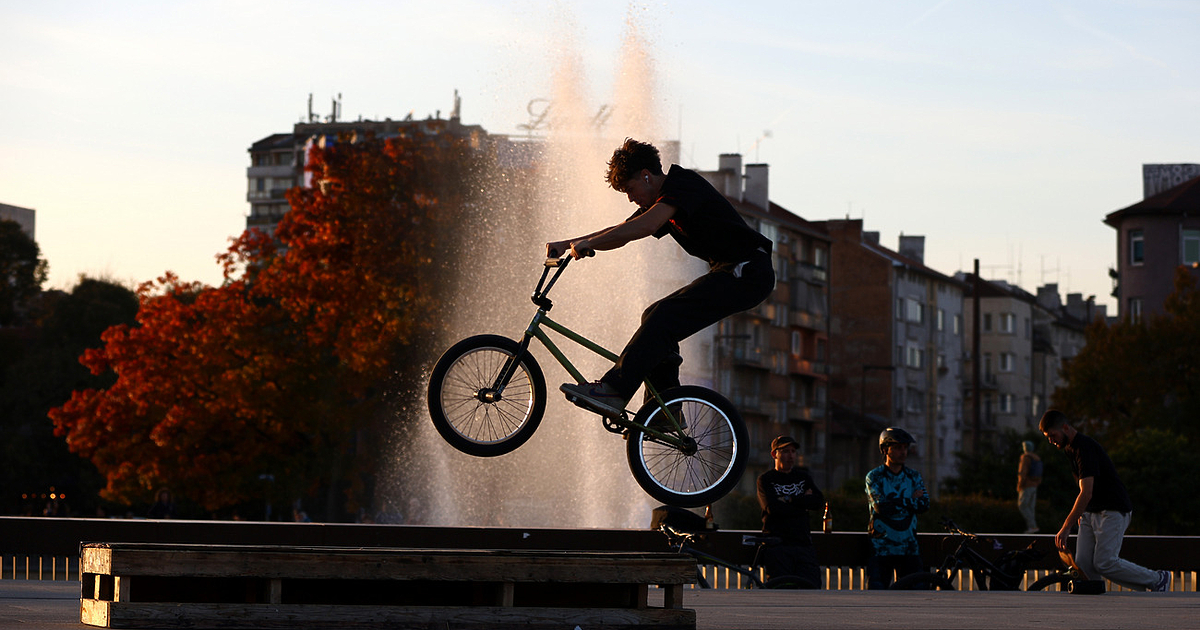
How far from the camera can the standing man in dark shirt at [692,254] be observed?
9362 millimetres

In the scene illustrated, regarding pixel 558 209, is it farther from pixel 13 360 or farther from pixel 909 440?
pixel 13 360

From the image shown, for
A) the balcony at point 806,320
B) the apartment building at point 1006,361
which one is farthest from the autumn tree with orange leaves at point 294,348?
the apartment building at point 1006,361

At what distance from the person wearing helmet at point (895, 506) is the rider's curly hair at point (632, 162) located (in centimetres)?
466

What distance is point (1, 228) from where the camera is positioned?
72.7 meters

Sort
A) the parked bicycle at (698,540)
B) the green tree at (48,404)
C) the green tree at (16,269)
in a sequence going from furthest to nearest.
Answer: the green tree at (16,269)
the green tree at (48,404)
the parked bicycle at (698,540)

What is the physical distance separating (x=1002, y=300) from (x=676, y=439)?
11116cm

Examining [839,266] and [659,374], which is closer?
[659,374]

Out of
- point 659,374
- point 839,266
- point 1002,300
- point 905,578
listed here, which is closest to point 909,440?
point 905,578

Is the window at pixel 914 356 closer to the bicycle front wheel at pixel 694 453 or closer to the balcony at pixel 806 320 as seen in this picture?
the balcony at pixel 806 320

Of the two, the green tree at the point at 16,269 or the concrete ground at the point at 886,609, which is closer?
the concrete ground at the point at 886,609

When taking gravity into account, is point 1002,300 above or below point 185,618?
above

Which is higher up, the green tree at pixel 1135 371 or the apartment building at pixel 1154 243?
the apartment building at pixel 1154 243

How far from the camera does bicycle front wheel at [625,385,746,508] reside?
984 centimetres

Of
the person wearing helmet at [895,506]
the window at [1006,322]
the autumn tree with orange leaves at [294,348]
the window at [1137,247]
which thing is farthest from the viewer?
the window at [1006,322]
